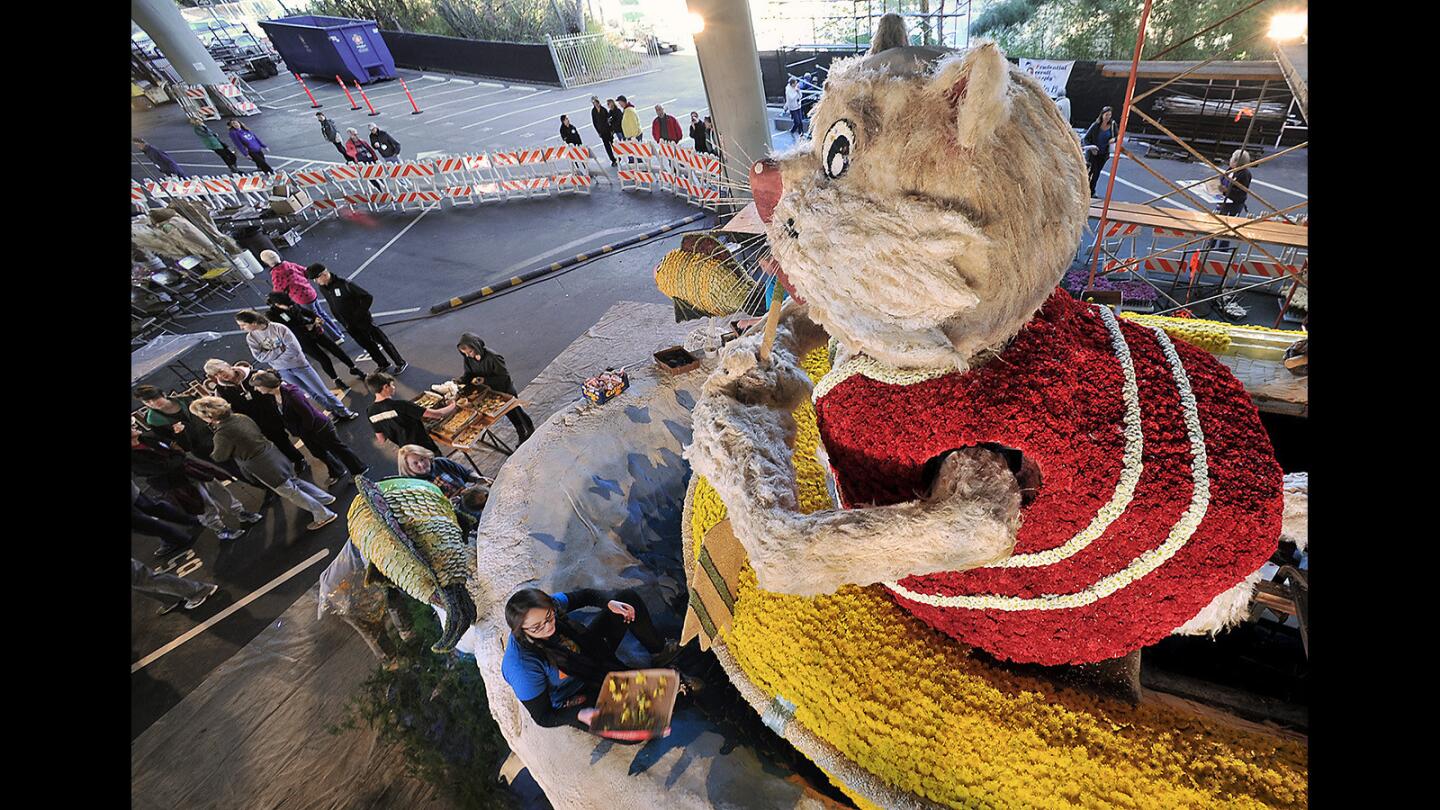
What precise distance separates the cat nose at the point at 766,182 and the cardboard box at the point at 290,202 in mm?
11196

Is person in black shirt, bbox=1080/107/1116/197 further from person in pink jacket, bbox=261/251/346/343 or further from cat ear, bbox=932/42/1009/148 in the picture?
person in pink jacket, bbox=261/251/346/343

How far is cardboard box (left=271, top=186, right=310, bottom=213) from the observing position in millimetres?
9609

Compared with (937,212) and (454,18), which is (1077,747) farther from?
(454,18)

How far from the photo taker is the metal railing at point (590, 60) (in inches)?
636

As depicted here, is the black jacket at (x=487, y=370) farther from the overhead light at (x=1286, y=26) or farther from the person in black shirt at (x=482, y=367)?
the overhead light at (x=1286, y=26)

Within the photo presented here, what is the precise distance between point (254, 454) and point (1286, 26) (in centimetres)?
707

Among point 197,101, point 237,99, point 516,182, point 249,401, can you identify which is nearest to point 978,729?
point 249,401

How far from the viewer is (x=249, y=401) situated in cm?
446

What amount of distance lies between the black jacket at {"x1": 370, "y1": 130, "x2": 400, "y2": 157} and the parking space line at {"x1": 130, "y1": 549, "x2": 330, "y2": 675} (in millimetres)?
8250

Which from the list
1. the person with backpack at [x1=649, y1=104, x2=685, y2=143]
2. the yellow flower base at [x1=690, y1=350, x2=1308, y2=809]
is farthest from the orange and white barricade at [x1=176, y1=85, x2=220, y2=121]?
the yellow flower base at [x1=690, y1=350, x2=1308, y2=809]

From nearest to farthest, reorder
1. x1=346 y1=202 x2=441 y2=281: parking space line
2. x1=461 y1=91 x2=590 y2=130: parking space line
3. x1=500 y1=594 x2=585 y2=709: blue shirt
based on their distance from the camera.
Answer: x1=500 y1=594 x2=585 y2=709: blue shirt, x1=346 y1=202 x2=441 y2=281: parking space line, x1=461 y1=91 x2=590 y2=130: parking space line

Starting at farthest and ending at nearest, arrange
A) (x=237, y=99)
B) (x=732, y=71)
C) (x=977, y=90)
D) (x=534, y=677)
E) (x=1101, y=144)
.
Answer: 1. (x=237, y=99)
2. (x=1101, y=144)
3. (x=732, y=71)
4. (x=534, y=677)
5. (x=977, y=90)

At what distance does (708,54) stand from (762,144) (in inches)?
36.7

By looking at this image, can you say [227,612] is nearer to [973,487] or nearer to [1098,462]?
[973,487]
